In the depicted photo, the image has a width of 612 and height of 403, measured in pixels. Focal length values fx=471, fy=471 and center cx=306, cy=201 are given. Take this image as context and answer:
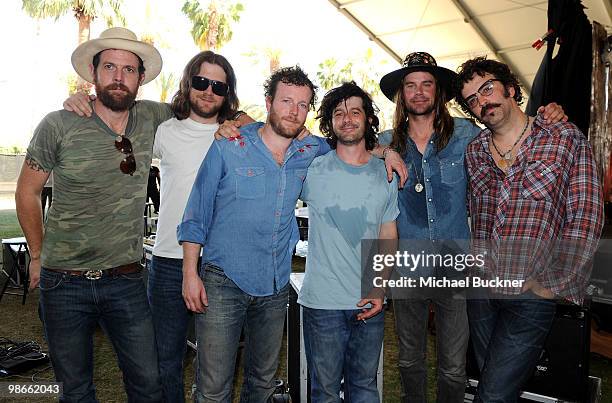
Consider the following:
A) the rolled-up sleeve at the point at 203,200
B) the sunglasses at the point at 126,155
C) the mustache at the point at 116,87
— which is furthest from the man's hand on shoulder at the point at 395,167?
the mustache at the point at 116,87

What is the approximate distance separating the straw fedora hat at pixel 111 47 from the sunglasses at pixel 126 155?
1.74ft

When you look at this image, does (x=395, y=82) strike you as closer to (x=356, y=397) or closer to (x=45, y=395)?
(x=356, y=397)

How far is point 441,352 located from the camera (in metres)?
3.16

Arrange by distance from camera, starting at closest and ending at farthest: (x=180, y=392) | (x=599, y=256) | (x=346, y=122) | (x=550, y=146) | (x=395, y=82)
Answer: (x=550, y=146)
(x=346, y=122)
(x=180, y=392)
(x=395, y=82)
(x=599, y=256)

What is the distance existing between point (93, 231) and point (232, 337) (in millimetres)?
1005

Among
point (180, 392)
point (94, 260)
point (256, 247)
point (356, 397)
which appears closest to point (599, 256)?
point (356, 397)

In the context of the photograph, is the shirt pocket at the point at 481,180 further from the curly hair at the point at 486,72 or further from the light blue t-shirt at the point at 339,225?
the light blue t-shirt at the point at 339,225

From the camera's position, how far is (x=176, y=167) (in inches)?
120

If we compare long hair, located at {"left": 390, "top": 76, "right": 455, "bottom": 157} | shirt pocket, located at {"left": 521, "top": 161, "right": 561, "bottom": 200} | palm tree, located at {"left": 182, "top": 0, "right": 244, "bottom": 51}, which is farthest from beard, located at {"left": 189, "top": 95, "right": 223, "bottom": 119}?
palm tree, located at {"left": 182, "top": 0, "right": 244, "bottom": 51}

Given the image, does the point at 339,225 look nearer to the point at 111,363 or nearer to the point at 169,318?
the point at 169,318

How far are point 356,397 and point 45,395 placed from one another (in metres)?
2.82

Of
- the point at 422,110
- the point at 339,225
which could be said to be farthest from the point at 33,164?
the point at 422,110

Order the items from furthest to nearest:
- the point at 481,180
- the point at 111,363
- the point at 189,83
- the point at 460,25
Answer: the point at 460,25 → the point at 111,363 → the point at 189,83 → the point at 481,180

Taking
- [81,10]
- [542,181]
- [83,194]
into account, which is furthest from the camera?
[81,10]
